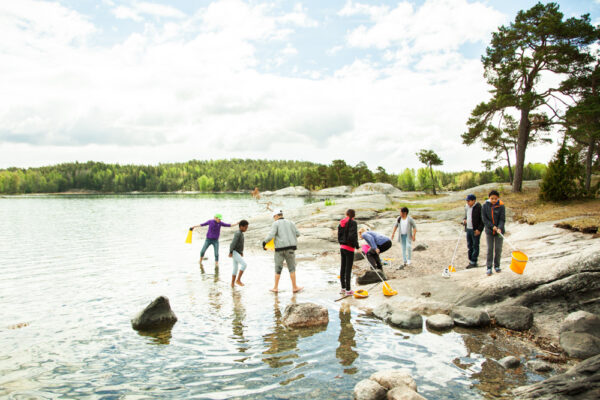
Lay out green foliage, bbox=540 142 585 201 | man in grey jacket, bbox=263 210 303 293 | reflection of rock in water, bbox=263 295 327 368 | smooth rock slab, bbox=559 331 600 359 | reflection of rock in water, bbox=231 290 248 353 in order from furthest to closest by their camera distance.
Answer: green foliage, bbox=540 142 585 201 → man in grey jacket, bbox=263 210 303 293 → reflection of rock in water, bbox=231 290 248 353 → reflection of rock in water, bbox=263 295 327 368 → smooth rock slab, bbox=559 331 600 359

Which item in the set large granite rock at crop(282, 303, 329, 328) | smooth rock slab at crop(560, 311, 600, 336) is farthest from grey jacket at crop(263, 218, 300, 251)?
smooth rock slab at crop(560, 311, 600, 336)

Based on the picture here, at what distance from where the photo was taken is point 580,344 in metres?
7.39

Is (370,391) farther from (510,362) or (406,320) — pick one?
(406,320)

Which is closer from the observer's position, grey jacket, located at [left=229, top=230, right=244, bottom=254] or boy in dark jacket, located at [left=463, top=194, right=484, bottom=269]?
grey jacket, located at [left=229, top=230, right=244, bottom=254]

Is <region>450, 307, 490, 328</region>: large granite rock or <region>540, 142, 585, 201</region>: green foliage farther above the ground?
<region>540, 142, 585, 201</region>: green foliage

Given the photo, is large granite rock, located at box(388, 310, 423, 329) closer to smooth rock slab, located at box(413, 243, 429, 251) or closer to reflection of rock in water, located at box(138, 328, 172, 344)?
reflection of rock in water, located at box(138, 328, 172, 344)

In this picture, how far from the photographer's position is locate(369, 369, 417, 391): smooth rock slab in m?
6.11

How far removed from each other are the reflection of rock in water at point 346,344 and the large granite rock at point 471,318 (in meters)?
2.75

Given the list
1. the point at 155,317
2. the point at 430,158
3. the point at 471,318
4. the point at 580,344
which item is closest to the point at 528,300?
the point at 471,318

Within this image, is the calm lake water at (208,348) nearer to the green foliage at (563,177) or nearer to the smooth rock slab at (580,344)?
the smooth rock slab at (580,344)

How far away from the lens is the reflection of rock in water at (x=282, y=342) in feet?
24.5

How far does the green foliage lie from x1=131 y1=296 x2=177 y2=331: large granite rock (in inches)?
1118

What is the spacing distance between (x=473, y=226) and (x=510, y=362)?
7.88m

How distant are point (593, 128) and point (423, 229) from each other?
45.6 ft
